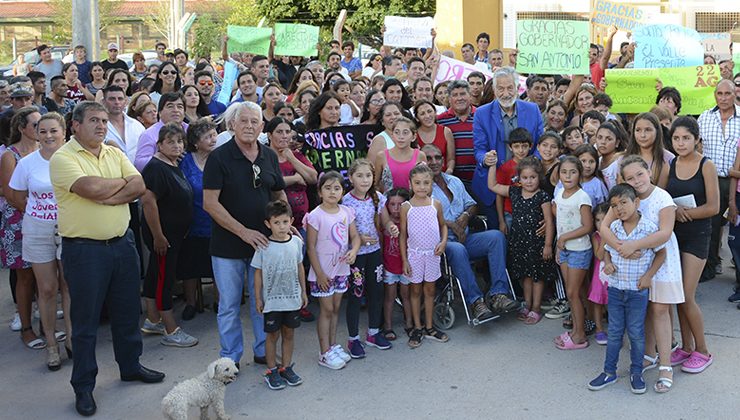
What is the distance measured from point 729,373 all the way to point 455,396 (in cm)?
203

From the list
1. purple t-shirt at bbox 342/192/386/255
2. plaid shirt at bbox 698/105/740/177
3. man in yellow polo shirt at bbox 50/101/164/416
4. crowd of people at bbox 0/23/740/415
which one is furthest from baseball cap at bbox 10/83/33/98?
plaid shirt at bbox 698/105/740/177

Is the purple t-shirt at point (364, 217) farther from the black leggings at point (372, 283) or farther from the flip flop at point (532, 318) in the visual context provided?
A: the flip flop at point (532, 318)

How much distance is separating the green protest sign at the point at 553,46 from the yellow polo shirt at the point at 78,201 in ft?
18.5

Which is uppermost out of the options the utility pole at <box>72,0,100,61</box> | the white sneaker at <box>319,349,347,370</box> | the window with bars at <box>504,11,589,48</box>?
the window with bars at <box>504,11,589,48</box>

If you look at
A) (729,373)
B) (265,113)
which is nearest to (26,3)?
(265,113)

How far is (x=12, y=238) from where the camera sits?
664cm

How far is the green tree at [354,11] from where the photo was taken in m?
32.2

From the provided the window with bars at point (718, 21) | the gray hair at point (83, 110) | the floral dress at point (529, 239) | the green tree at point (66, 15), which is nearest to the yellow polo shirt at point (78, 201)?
the gray hair at point (83, 110)

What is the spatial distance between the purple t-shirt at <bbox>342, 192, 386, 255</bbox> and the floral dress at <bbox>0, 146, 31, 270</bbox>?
2665 mm

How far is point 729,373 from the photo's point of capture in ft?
19.2

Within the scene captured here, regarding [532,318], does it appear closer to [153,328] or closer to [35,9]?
[153,328]

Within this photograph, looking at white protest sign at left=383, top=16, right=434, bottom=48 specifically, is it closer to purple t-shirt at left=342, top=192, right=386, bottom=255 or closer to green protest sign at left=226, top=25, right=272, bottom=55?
green protest sign at left=226, top=25, right=272, bottom=55

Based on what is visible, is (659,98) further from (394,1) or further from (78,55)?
(394,1)

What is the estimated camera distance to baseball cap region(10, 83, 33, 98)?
8141 millimetres
